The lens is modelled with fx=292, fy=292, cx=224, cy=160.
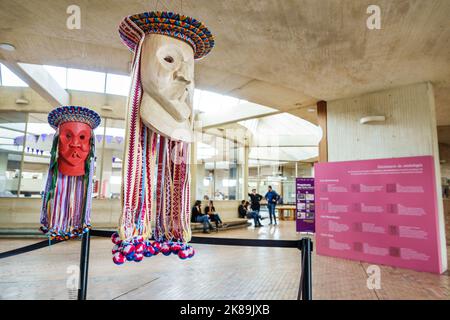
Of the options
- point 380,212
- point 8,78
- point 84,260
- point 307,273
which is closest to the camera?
point 307,273

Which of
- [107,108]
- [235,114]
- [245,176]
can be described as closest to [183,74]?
[235,114]

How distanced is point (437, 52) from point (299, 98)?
245 centimetres

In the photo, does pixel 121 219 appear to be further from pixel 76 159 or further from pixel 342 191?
pixel 342 191

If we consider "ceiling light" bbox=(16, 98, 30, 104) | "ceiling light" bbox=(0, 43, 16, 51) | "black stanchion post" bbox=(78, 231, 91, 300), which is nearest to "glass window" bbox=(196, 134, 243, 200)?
"ceiling light" bbox=(16, 98, 30, 104)

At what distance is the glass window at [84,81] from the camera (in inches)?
318

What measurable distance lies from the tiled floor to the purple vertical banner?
122 inches

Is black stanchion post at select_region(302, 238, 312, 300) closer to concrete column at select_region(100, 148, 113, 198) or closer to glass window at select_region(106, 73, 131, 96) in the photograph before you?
concrete column at select_region(100, 148, 113, 198)

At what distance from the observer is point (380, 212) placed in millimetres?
4535

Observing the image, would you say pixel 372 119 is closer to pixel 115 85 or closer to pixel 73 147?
pixel 73 147

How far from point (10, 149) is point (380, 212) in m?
8.72

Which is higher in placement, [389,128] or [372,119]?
[372,119]

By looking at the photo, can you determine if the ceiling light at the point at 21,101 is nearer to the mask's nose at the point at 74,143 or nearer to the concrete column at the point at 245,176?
the mask's nose at the point at 74,143

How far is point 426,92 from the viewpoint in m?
4.50
